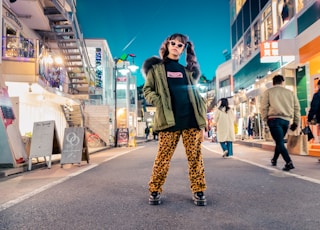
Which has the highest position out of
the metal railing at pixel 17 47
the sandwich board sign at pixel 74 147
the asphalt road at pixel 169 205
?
the metal railing at pixel 17 47

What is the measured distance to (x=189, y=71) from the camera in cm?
416

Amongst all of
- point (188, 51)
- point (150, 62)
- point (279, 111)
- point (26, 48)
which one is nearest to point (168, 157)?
point (150, 62)

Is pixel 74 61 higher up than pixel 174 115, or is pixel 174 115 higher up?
pixel 74 61

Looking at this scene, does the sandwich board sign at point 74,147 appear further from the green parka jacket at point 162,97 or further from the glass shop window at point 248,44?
the glass shop window at point 248,44

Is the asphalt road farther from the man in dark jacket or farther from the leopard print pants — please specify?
the man in dark jacket

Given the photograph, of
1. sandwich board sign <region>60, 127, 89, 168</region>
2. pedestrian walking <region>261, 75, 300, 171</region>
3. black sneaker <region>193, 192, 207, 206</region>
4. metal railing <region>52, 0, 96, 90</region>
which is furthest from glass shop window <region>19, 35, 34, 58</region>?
black sneaker <region>193, 192, 207, 206</region>

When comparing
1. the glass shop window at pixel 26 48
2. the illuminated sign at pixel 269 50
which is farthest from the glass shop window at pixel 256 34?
the glass shop window at pixel 26 48

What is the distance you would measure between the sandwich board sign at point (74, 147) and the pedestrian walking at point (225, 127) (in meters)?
4.05

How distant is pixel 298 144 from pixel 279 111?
5.24ft

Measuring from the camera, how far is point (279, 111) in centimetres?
704

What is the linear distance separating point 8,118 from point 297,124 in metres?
6.72

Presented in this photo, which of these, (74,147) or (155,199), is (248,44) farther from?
(155,199)

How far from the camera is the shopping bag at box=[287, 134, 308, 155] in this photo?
26.6 feet

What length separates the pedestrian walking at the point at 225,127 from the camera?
1061 centimetres
